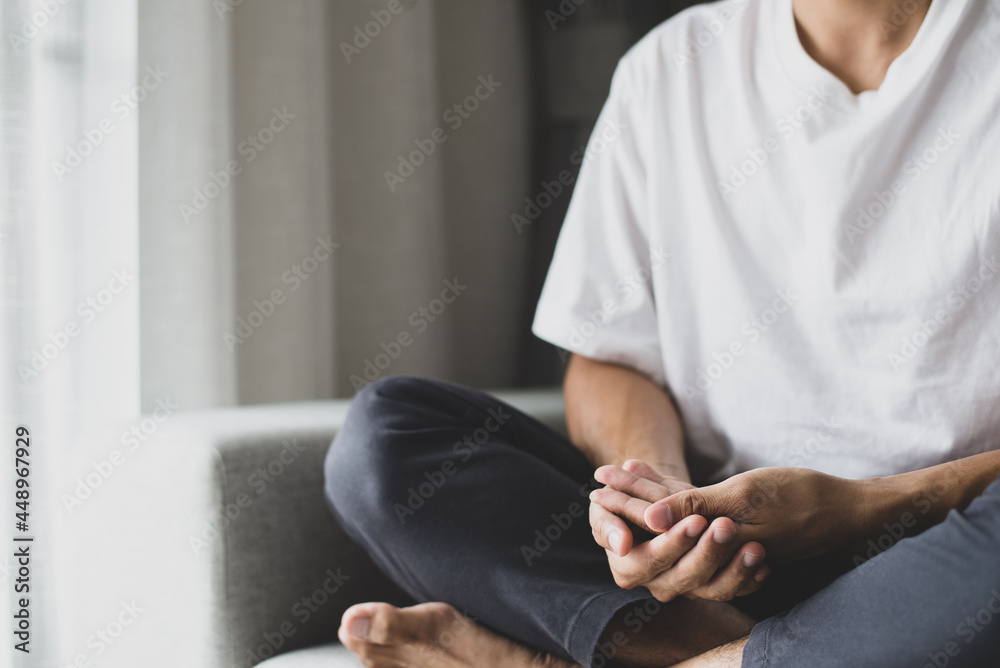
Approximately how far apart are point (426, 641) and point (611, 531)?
22 cm

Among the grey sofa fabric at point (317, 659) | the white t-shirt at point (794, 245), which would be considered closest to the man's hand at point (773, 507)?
the white t-shirt at point (794, 245)

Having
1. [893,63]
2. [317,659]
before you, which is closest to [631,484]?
[317,659]

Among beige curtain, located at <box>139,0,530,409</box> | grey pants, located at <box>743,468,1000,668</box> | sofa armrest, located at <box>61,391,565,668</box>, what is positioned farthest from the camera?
beige curtain, located at <box>139,0,530,409</box>

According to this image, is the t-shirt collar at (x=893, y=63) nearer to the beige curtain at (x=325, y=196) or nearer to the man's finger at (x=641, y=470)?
the man's finger at (x=641, y=470)

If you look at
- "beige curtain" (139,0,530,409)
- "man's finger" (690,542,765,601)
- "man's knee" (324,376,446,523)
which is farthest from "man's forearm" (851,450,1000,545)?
"beige curtain" (139,0,530,409)

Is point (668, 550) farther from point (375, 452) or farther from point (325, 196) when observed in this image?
point (325, 196)

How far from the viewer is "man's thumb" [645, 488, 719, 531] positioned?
575 mm

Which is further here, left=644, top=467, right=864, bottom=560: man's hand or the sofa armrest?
the sofa armrest

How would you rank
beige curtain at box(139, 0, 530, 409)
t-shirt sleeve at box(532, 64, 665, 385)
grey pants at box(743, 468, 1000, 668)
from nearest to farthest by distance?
grey pants at box(743, 468, 1000, 668)
t-shirt sleeve at box(532, 64, 665, 385)
beige curtain at box(139, 0, 530, 409)

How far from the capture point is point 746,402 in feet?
2.83

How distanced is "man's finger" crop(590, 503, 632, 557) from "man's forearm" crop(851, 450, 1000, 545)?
20cm

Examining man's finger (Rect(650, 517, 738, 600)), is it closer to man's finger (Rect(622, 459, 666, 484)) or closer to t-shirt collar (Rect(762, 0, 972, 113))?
man's finger (Rect(622, 459, 666, 484))

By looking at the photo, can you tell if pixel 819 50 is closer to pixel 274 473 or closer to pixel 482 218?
pixel 274 473

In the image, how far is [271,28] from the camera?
4.11 feet
